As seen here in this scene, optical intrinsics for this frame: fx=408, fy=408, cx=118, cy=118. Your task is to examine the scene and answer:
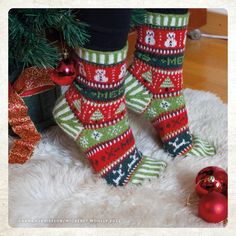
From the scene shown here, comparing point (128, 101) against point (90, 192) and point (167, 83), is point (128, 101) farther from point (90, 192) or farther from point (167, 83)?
point (90, 192)

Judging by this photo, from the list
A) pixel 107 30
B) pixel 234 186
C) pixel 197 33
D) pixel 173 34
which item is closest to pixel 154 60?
pixel 173 34

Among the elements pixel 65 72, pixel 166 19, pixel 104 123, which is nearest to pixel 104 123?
pixel 104 123

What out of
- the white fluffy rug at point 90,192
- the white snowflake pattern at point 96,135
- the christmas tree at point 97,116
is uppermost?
the christmas tree at point 97,116

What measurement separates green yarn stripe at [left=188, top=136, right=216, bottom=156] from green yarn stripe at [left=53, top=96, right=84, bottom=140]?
0.23 metres

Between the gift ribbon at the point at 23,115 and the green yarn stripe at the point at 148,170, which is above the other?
the gift ribbon at the point at 23,115

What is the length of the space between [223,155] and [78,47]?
35 centimetres

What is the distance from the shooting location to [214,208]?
0.62 m

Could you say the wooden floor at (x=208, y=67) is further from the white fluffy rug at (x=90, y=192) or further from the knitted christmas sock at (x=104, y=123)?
the knitted christmas sock at (x=104, y=123)

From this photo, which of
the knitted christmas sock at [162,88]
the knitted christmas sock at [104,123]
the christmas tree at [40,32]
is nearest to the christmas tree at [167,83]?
the knitted christmas sock at [162,88]

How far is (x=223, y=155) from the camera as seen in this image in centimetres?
79

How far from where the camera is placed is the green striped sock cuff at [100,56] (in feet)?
2.12

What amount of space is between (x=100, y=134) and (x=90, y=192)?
0.10m

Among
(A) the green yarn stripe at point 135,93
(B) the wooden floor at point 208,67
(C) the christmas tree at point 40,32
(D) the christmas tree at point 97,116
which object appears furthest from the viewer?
(B) the wooden floor at point 208,67

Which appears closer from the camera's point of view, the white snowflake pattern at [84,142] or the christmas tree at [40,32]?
the christmas tree at [40,32]
